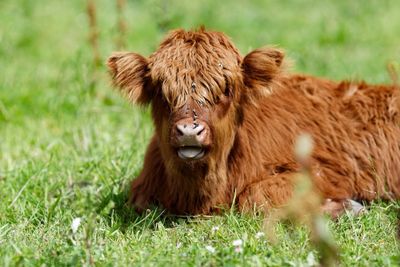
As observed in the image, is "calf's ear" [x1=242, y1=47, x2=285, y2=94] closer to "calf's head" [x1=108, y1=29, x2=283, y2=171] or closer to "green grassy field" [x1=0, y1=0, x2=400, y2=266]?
"calf's head" [x1=108, y1=29, x2=283, y2=171]

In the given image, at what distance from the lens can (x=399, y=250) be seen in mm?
5227

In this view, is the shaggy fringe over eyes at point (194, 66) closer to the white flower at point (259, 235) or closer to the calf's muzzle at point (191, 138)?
the calf's muzzle at point (191, 138)

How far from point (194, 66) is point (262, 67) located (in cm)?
53

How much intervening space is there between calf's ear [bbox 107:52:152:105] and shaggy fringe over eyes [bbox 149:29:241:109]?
11 cm

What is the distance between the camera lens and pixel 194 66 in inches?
231

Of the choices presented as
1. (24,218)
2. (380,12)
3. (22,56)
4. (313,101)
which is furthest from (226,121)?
(380,12)

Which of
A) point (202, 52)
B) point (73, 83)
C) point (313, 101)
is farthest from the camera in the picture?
point (73, 83)

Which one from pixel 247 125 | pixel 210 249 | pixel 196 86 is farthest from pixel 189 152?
pixel 247 125

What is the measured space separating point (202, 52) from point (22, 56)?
5.95 m

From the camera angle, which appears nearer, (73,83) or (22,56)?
(73,83)

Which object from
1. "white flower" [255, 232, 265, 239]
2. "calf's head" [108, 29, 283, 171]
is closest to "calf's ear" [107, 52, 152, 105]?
"calf's head" [108, 29, 283, 171]

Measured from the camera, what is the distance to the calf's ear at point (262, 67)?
6.09 meters

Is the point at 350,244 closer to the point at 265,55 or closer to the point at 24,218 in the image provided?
the point at 265,55

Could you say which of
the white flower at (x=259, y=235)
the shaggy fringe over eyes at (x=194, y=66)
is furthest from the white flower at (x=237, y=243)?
the shaggy fringe over eyes at (x=194, y=66)
